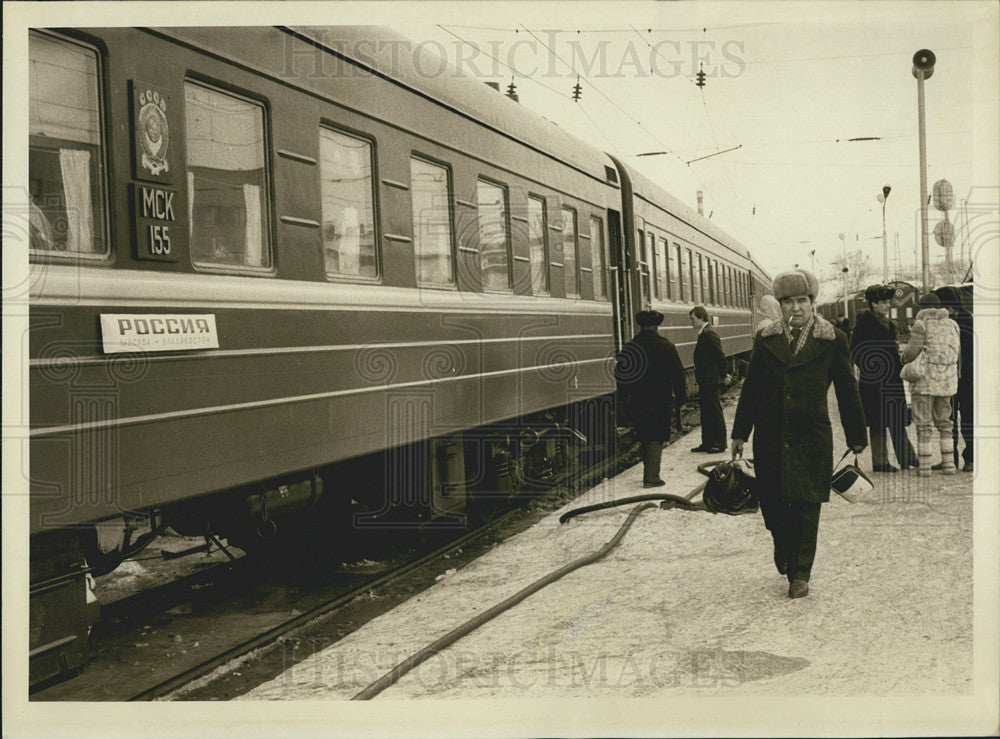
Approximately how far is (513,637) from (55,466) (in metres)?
2.42

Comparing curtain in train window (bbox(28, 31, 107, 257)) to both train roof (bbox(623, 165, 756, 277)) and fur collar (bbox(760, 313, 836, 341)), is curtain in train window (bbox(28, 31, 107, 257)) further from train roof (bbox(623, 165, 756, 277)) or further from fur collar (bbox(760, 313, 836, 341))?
train roof (bbox(623, 165, 756, 277))

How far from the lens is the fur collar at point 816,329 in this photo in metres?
5.95

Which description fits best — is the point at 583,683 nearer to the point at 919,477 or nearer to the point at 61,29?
the point at 61,29

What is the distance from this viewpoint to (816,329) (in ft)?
19.6

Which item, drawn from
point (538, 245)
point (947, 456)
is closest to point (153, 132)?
point (538, 245)

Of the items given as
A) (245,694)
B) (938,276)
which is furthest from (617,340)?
(245,694)

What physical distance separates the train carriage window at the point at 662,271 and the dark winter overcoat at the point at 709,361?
2.36 metres

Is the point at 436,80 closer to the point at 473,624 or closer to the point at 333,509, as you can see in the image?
the point at 333,509

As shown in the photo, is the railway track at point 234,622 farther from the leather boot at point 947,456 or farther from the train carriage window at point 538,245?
the leather boot at point 947,456

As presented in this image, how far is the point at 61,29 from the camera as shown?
4.50 meters

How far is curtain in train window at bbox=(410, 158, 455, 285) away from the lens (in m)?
7.28

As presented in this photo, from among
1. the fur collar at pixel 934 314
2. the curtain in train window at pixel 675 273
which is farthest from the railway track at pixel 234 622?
the curtain in train window at pixel 675 273

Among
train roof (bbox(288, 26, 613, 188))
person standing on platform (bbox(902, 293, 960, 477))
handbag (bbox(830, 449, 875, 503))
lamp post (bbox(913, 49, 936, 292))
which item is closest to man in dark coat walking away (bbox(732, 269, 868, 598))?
handbag (bbox(830, 449, 875, 503))

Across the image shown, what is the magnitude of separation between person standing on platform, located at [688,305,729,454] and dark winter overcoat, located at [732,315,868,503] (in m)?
6.22
